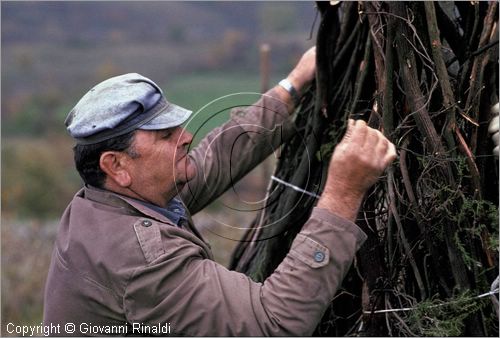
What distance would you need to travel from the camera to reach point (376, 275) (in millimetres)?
2121

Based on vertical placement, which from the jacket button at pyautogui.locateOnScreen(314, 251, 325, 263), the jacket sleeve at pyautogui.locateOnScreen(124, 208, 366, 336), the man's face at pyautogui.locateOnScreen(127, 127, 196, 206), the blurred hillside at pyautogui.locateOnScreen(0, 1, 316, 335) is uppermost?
the man's face at pyautogui.locateOnScreen(127, 127, 196, 206)

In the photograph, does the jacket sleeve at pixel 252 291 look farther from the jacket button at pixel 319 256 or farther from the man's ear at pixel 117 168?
the man's ear at pixel 117 168

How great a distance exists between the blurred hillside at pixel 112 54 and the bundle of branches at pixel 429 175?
13261mm

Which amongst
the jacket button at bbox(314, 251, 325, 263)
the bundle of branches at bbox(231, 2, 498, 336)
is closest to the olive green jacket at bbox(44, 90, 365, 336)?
the jacket button at bbox(314, 251, 325, 263)

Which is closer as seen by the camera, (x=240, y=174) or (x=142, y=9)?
(x=240, y=174)

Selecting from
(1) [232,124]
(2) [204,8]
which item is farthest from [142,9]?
(1) [232,124]

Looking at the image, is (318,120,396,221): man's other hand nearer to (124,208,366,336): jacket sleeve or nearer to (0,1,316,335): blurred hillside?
(124,208,366,336): jacket sleeve

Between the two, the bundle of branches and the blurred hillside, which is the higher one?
the bundle of branches

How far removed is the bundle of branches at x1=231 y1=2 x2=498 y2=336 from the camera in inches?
77.4

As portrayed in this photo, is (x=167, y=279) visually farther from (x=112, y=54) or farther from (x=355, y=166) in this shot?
(x=112, y=54)

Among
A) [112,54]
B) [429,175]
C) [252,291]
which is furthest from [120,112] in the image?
[112,54]

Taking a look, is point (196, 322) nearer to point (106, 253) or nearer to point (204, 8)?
point (106, 253)

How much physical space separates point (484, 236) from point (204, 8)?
3811cm

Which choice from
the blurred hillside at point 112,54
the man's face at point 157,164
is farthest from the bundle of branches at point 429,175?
Result: the blurred hillside at point 112,54
